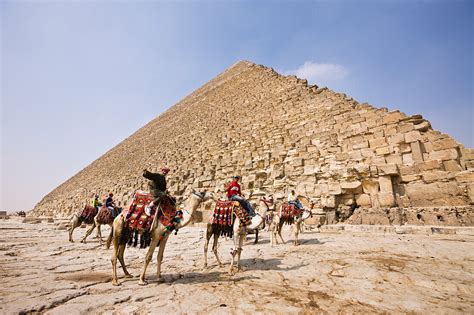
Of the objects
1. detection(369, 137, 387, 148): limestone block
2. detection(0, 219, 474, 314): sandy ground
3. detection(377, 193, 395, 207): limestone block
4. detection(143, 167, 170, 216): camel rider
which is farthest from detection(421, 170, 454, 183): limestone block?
detection(143, 167, 170, 216): camel rider

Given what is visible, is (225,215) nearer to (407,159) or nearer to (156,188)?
(156,188)

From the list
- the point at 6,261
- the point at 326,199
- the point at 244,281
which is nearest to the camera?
the point at 244,281

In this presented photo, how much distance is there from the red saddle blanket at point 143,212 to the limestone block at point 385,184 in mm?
6509

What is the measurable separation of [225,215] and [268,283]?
4.17 ft

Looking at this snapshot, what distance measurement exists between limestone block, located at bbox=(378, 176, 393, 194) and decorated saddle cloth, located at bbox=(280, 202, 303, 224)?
3209mm

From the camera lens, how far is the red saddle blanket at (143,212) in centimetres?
284

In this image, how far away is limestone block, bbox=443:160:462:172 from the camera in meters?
6.15

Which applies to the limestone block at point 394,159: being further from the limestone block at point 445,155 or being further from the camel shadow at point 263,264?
the camel shadow at point 263,264

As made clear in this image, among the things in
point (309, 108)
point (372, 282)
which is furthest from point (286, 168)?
point (372, 282)

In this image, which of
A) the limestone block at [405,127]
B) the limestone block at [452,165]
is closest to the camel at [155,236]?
the limestone block at [452,165]

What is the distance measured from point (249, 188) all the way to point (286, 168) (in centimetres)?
186

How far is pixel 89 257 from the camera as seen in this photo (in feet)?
14.3

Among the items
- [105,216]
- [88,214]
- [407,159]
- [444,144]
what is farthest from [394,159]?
[88,214]

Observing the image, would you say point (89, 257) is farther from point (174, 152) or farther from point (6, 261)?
point (174, 152)
